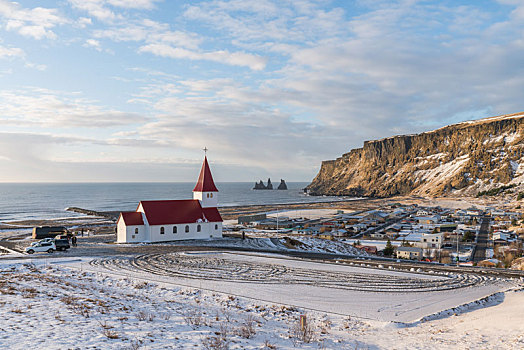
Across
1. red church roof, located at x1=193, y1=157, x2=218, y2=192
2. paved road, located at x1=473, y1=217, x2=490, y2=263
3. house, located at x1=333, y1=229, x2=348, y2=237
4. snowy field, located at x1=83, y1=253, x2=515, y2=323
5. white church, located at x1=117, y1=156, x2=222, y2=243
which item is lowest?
paved road, located at x1=473, y1=217, x2=490, y2=263

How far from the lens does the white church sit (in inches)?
1722

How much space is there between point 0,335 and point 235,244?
34334mm

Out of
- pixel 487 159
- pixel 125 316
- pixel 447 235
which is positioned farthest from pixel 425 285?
pixel 487 159

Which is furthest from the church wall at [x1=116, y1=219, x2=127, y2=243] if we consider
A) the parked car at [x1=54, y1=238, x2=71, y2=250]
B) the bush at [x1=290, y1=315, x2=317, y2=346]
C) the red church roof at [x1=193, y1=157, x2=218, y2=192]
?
the bush at [x1=290, y1=315, x2=317, y2=346]

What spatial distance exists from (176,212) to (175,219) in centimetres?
107

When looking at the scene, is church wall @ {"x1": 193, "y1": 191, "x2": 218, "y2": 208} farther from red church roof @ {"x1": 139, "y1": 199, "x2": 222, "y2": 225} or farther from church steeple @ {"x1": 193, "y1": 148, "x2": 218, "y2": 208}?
red church roof @ {"x1": 139, "y1": 199, "x2": 222, "y2": 225}

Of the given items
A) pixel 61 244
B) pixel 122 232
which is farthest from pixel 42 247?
pixel 122 232

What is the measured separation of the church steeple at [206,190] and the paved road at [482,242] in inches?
1443

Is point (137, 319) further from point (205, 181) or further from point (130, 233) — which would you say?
point (205, 181)

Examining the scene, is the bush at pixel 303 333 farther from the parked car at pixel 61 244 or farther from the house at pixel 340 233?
the house at pixel 340 233

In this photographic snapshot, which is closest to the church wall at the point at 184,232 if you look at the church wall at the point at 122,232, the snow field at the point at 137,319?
the church wall at the point at 122,232

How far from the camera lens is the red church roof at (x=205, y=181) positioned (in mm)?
49562

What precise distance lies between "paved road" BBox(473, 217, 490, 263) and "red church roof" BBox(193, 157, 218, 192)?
3734 cm

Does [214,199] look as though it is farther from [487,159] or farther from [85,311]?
[487,159]
